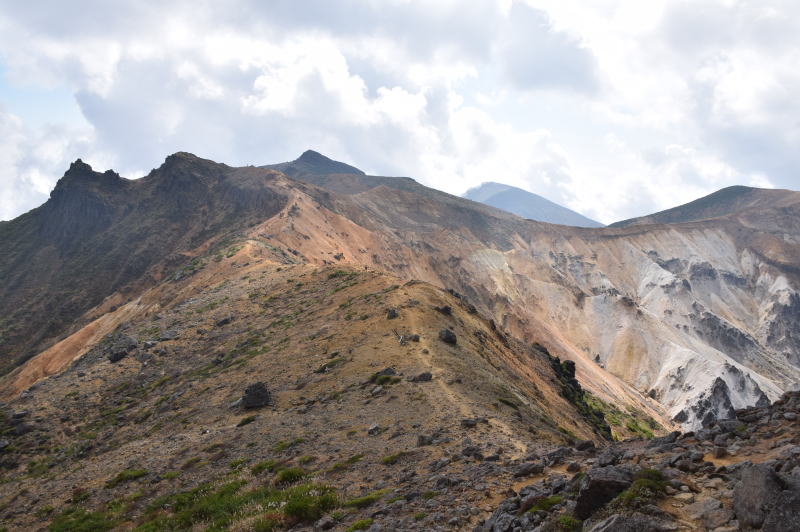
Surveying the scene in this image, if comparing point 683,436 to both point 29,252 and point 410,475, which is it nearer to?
point 410,475

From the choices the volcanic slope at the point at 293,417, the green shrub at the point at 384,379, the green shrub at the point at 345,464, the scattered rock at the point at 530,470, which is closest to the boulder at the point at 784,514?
the volcanic slope at the point at 293,417

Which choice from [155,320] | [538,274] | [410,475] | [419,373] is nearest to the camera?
[410,475]

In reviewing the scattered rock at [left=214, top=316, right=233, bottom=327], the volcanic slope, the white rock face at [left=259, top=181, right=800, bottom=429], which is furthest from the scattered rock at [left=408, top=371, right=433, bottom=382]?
the white rock face at [left=259, top=181, right=800, bottom=429]

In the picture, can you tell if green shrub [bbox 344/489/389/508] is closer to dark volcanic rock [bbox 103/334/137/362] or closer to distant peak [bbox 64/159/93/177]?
dark volcanic rock [bbox 103/334/137/362]

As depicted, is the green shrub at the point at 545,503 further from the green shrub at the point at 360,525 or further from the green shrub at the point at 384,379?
the green shrub at the point at 384,379

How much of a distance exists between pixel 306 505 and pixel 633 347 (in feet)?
359

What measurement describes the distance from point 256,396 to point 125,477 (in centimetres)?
794

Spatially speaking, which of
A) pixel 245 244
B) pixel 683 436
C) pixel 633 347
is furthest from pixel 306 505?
pixel 633 347

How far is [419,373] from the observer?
28203 millimetres

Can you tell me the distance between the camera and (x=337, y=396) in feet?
92.0

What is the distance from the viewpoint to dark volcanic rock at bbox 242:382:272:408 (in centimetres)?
2967

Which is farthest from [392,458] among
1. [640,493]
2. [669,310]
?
[669,310]

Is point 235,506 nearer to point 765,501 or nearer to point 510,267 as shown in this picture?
point 765,501

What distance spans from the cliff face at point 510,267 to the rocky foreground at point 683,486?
6594cm
